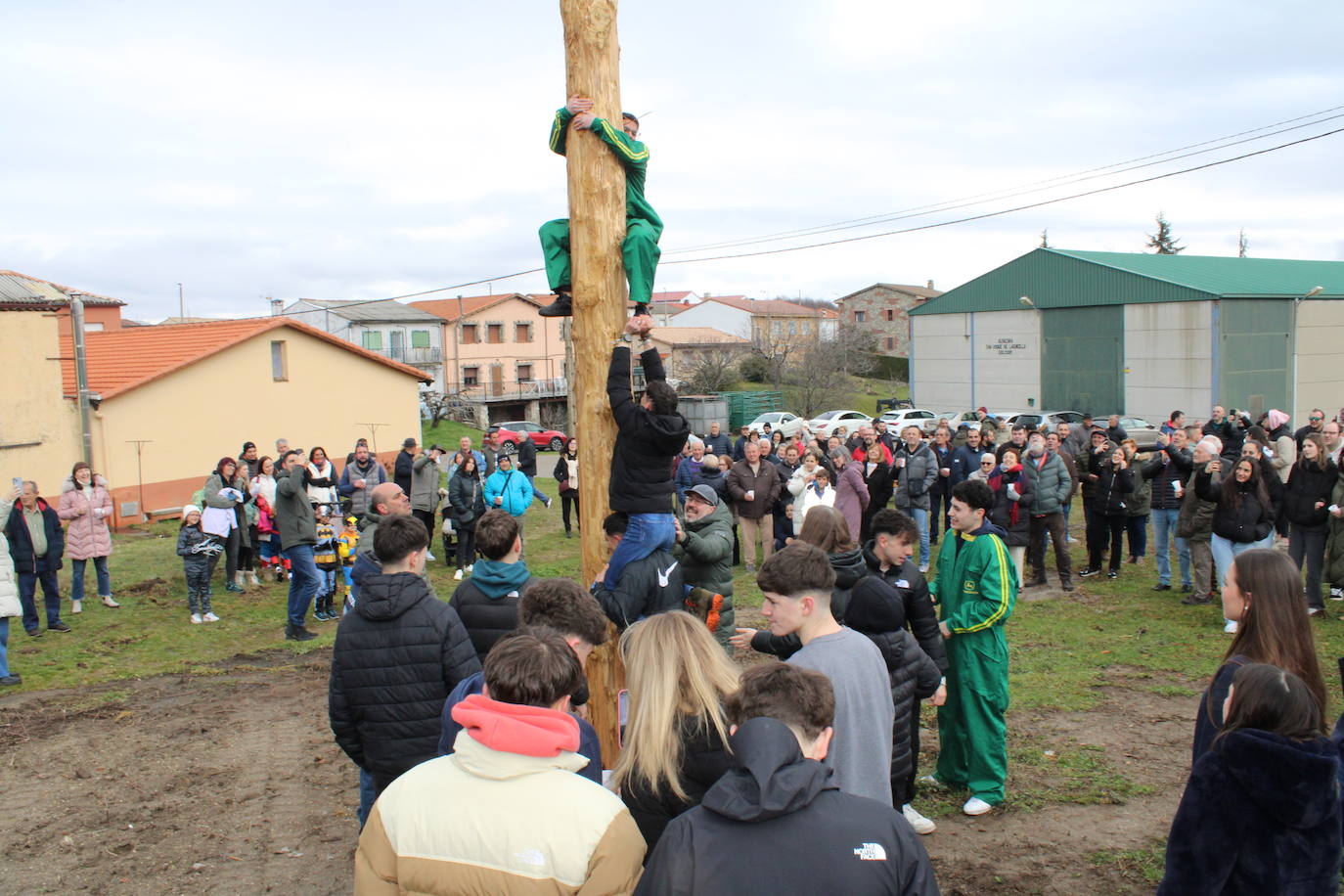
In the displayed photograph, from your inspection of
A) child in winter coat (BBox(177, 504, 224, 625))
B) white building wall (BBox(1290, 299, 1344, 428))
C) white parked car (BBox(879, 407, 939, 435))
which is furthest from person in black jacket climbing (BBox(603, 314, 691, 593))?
white building wall (BBox(1290, 299, 1344, 428))


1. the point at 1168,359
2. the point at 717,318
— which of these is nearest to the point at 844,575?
the point at 1168,359

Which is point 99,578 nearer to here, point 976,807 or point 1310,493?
point 976,807

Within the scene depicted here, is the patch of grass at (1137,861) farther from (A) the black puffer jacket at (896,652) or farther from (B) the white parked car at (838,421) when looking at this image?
(B) the white parked car at (838,421)

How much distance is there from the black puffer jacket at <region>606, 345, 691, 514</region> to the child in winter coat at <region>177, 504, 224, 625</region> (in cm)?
858

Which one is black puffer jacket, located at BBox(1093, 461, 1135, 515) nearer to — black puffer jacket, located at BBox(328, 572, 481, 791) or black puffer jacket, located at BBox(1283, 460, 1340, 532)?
black puffer jacket, located at BBox(1283, 460, 1340, 532)

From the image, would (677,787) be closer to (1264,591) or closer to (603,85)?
(1264,591)

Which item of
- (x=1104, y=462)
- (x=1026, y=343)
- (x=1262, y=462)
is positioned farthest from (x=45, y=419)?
(x=1026, y=343)

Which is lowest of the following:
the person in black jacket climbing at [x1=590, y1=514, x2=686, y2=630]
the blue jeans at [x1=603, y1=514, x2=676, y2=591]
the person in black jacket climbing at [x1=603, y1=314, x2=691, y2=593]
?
the person in black jacket climbing at [x1=590, y1=514, x2=686, y2=630]

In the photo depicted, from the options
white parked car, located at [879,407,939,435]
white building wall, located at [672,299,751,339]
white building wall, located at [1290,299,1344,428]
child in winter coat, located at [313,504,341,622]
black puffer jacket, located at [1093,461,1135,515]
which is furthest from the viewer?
white building wall, located at [672,299,751,339]

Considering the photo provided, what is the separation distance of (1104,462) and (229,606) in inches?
425

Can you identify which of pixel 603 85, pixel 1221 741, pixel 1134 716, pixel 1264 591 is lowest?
pixel 1134 716

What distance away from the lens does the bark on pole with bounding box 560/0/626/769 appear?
4273 mm

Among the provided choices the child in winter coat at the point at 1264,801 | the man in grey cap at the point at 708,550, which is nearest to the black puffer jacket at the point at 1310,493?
the man in grey cap at the point at 708,550

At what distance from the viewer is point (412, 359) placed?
195 ft
